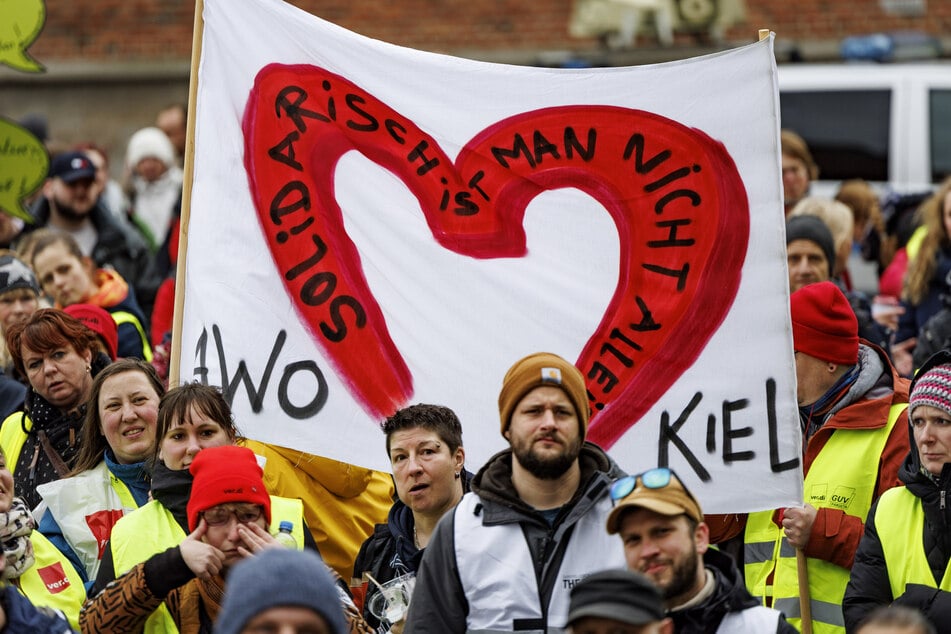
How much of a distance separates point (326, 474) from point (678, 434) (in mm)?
1400

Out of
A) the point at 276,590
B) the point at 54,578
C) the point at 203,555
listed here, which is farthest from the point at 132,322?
the point at 276,590

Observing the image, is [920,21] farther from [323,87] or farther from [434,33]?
[323,87]

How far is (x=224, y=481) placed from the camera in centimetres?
523

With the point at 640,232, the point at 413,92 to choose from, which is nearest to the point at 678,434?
the point at 640,232

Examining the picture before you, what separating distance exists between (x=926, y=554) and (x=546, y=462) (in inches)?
51.9

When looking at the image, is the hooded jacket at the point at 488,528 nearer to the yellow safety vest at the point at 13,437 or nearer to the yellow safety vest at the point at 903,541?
the yellow safety vest at the point at 903,541

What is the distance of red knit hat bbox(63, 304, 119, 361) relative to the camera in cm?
742

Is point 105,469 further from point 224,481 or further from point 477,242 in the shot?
point 477,242

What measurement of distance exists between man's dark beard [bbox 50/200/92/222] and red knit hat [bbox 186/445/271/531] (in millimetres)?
5171

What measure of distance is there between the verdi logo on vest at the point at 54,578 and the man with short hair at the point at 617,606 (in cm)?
207

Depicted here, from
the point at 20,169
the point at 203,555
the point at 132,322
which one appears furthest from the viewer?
the point at 132,322

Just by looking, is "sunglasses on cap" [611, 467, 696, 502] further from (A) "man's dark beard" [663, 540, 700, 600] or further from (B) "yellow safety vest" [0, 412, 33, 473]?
(B) "yellow safety vest" [0, 412, 33, 473]

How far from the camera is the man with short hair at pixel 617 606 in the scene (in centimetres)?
412

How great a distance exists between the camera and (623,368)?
625 centimetres
